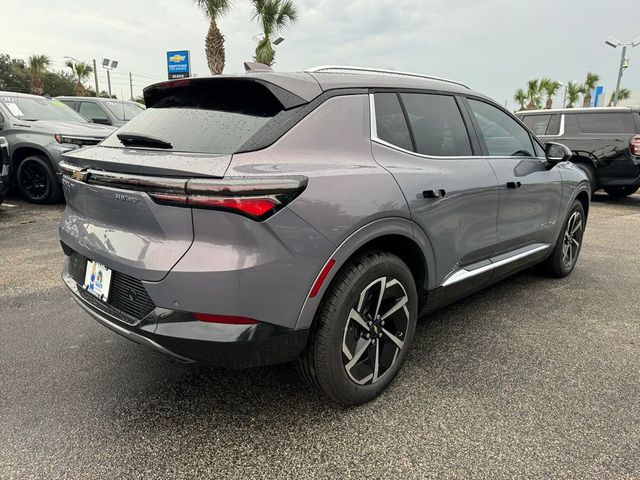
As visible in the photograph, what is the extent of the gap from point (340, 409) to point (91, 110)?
34.1 ft

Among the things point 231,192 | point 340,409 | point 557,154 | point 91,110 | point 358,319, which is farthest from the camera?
point 91,110

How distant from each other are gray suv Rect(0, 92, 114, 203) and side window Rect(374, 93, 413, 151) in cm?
606

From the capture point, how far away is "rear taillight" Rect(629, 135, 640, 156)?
863cm

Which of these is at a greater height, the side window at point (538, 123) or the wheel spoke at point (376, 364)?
the side window at point (538, 123)

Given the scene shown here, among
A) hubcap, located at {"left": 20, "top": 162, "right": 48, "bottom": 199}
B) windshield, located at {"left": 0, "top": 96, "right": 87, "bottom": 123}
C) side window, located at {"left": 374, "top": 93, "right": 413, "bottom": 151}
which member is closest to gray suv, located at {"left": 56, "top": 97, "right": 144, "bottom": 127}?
windshield, located at {"left": 0, "top": 96, "right": 87, "bottom": 123}

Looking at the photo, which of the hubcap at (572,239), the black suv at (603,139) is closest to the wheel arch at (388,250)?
the hubcap at (572,239)

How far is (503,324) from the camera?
3324 mm

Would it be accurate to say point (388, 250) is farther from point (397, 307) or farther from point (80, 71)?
point (80, 71)

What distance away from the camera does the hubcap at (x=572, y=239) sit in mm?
4289

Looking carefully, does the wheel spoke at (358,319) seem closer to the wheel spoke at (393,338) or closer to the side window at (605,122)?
the wheel spoke at (393,338)

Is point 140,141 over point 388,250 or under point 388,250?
over

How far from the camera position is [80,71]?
41.3 m

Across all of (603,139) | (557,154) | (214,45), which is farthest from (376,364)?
(214,45)

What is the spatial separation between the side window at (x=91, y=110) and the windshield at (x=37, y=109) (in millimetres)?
1804
